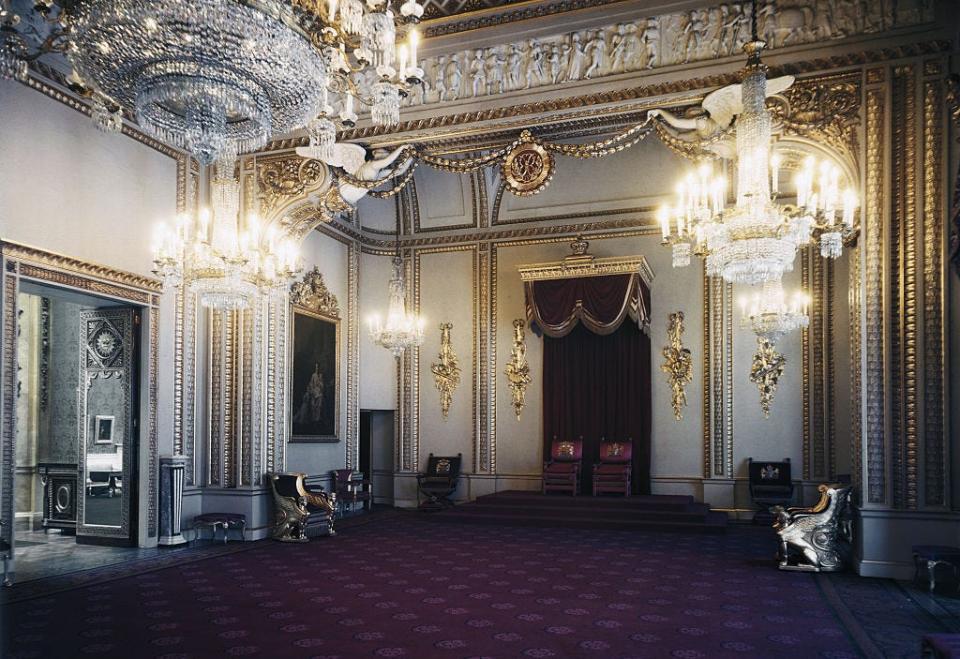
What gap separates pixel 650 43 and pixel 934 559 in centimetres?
511

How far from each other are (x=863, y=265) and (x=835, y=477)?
4.33m

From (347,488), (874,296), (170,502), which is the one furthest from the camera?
(347,488)

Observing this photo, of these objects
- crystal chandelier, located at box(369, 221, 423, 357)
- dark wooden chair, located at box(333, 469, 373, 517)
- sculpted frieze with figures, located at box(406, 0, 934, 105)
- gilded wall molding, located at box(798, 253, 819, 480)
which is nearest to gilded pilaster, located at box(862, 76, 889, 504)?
sculpted frieze with figures, located at box(406, 0, 934, 105)

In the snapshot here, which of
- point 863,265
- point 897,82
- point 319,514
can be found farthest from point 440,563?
point 897,82

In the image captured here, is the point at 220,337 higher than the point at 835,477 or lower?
higher

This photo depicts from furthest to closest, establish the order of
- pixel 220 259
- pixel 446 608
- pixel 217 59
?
pixel 220 259 < pixel 446 608 < pixel 217 59

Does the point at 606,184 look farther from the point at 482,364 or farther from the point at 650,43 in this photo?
the point at 650,43

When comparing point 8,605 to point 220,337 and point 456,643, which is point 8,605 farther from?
point 220,337

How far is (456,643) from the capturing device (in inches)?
180

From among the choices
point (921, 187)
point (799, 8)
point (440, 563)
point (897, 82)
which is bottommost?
point (440, 563)

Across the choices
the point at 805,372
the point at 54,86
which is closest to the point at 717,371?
the point at 805,372

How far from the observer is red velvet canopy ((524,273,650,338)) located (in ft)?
35.6

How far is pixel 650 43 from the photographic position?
7.50 metres

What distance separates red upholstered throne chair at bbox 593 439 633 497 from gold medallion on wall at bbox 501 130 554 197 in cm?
467
